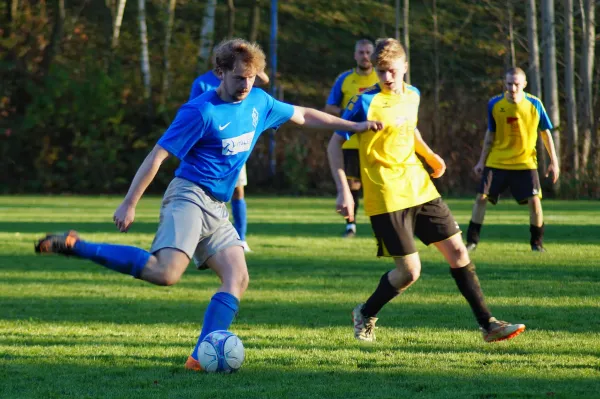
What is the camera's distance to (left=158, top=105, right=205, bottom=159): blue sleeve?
561cm

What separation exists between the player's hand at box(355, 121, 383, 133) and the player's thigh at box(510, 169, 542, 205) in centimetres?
596

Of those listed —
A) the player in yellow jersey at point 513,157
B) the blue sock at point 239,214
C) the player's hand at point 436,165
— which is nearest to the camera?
the player's hand at point 436,165

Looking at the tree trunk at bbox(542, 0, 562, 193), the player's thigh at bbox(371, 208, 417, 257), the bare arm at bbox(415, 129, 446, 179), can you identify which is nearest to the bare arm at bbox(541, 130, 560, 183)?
the bare arm at bbox(415, 129, 446, 179)

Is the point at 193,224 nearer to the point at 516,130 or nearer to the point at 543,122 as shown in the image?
the point at 543,122

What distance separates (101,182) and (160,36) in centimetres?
604

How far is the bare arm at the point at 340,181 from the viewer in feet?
20.7

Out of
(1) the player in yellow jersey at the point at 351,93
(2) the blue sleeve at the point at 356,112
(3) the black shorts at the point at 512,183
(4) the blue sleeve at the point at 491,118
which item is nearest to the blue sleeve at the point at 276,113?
(2) the blue sleeve at the point at 356,112

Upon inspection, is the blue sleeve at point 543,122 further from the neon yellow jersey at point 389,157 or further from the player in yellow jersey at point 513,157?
the neon yellow jersey at point 389,157

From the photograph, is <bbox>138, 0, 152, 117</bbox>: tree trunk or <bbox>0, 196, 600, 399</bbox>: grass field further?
<bbox>138, 0, 152, 117</bbox>: tree trunk

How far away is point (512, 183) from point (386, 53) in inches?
237

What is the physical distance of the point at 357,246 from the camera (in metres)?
12.9

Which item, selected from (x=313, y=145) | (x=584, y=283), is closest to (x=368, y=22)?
(x=313, y=145)

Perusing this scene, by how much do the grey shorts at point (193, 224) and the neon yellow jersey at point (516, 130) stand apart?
6.53 metres

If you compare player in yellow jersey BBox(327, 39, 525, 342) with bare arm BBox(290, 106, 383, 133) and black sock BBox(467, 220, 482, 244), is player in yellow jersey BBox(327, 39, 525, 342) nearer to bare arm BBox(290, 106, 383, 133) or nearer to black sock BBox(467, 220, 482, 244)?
bare arm BBox(290, 106, 383, 133)
